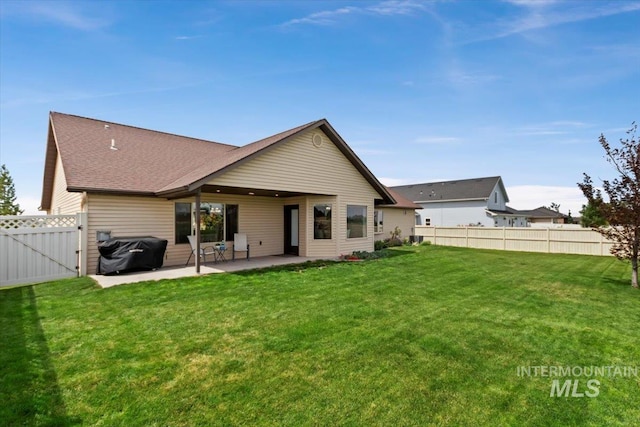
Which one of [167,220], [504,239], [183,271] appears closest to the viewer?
[183,271]

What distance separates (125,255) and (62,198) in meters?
6.07

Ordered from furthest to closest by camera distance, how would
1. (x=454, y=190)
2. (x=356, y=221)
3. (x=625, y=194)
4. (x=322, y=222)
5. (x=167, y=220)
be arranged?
(x=454, y=190) → (x=356, y=221) → (x=322, y=222) → (x=167, y=220) → (x=625, y=194)

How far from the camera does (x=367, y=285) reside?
26.1ft

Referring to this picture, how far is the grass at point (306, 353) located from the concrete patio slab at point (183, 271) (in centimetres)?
71

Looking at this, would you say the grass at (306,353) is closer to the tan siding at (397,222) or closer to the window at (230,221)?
the window at (230,221)

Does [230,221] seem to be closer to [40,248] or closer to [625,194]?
[40,248]

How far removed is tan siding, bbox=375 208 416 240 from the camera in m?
20.2

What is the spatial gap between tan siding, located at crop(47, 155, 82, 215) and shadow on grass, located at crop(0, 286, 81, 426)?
6277mm

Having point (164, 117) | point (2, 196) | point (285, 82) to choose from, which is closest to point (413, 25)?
point (285, 82)

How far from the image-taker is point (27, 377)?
3.36 m

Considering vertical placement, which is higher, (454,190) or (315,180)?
(454,190)

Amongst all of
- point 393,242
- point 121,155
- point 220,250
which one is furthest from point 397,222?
point 121,155

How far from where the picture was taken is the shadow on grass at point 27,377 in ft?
8.91

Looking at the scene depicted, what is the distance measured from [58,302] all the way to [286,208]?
9.05 metres
